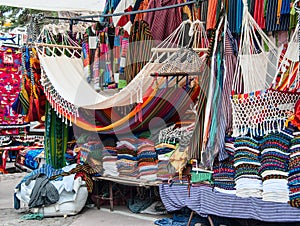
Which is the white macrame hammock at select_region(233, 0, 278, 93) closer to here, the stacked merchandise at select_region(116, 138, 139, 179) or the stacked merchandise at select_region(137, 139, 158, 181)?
the stacked merchandise at select_region(137, 139, 158, 181)

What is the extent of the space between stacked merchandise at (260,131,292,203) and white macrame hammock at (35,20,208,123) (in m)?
1.37

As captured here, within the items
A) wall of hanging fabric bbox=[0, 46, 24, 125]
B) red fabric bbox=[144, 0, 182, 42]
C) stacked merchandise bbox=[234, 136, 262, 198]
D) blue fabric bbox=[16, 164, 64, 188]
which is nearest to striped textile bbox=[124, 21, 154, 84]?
red fabric bbox=[144, 0, 182, 42]

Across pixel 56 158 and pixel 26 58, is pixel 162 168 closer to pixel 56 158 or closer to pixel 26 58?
pixel 56 158

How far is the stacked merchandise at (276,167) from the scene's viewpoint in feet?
13.3

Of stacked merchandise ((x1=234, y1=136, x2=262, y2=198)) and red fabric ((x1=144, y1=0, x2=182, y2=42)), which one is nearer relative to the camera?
stacked merchandise ((x1=234, y1=136, x2=262, y2=198))

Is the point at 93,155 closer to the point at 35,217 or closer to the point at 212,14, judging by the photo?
the point at 35,217

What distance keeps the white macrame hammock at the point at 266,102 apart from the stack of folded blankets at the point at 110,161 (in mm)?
1967

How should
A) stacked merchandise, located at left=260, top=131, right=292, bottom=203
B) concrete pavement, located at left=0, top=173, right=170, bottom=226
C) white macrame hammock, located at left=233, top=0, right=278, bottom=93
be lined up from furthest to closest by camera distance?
concrete pavement, located at left=0, top=173, right=170, bottom=226 < white macrame hammock, located at left=233, top=0, right=278, bottom=93 < stacked merchandise, located at left=260, top=131, right=292, bottom=203

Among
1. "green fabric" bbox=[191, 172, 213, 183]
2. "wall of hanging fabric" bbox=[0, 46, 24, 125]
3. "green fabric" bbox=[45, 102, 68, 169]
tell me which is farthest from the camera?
"wall of hanging fabric" bbox=[0, 46, 24, 125]

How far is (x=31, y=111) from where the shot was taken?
637 cm

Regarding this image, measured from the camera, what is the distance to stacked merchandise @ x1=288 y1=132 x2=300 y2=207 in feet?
12.9

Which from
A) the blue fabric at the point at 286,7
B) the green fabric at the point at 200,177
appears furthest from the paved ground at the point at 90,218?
the blue fabric at the point at 286,7

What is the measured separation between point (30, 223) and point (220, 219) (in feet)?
7.21

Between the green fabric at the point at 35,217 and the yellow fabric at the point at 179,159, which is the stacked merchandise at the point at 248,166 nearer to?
the yellow fabric at the point at 179,159
